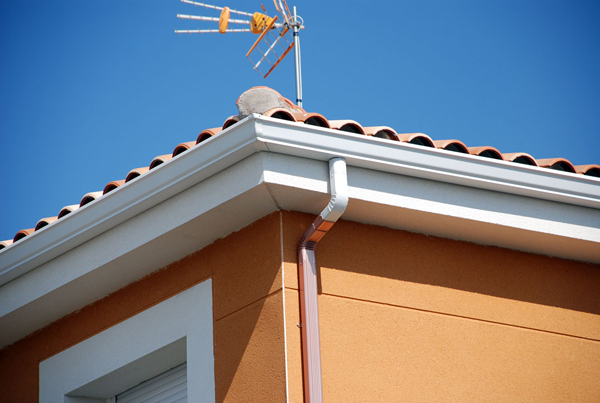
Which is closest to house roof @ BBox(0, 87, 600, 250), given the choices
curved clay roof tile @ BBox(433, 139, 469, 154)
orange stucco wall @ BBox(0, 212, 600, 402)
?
curved clay roof tile @ BBox(433, 139, 469, 154)

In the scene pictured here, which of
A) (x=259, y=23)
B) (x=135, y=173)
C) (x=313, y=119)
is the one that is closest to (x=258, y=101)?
(x=313, y=119)

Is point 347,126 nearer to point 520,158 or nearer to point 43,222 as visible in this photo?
point 520,158

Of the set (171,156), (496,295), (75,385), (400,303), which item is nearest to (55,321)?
(75,385)

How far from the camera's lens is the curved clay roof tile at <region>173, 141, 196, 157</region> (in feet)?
15.9

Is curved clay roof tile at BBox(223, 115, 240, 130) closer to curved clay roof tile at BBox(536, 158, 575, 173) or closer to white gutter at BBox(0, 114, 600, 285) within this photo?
white gutter at BBox(0, 114, 600, 285)

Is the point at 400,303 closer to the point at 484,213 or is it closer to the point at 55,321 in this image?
the point at 484,213

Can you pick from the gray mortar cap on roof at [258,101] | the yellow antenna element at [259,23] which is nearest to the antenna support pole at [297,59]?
the yellow antenna element at [259,23]

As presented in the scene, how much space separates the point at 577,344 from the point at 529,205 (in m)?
1.03

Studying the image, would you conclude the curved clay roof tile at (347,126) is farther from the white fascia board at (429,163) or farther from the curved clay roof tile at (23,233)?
the curved clay roof tile at (23,233)

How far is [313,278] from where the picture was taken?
4.68 metres

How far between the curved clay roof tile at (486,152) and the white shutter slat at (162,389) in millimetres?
2436

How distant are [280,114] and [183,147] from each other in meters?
0.67

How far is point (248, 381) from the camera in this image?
462 cm

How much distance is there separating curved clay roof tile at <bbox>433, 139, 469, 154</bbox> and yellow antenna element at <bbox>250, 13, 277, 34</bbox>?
14.0ft
